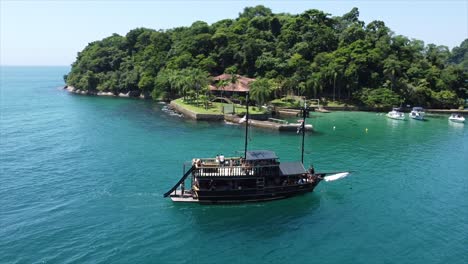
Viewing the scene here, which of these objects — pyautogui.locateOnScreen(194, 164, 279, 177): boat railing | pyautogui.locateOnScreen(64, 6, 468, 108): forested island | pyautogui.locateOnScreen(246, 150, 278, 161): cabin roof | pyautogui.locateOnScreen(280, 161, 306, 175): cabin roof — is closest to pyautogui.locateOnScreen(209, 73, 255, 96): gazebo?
pyautogui.locateOnScreen(64, 6, 468, 108): forested island

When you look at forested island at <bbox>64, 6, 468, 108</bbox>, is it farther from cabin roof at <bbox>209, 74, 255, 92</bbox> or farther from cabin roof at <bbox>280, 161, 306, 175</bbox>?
cabin roof at <bbox>280, 161, 306, 175</bbox>

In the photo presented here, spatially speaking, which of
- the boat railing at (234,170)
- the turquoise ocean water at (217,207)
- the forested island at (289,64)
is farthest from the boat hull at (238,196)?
the forested island at (289,64)

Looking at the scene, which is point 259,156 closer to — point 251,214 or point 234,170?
point 234,170

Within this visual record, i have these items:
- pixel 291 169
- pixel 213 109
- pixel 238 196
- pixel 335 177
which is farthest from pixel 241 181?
pixel 213 109

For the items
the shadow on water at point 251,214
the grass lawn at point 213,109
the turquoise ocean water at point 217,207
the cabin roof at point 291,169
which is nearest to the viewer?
the turquoise ocean water at point 217,207

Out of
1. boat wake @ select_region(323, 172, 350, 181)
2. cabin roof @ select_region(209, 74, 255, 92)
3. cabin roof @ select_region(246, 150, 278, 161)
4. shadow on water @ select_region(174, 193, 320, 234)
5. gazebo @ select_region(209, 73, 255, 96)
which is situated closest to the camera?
shadow on water @ select_region(174, 193, 320, 234)

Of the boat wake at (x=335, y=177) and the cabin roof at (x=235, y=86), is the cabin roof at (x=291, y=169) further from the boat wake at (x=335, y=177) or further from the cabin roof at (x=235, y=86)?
the cabin roof at (x=235, y=86)
